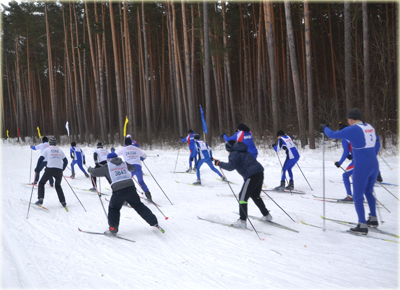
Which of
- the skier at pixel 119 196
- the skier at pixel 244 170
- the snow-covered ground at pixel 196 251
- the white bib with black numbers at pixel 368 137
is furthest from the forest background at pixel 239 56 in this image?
the skier at pixel 119 196

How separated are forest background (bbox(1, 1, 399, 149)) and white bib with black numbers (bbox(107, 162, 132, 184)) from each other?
11.0m

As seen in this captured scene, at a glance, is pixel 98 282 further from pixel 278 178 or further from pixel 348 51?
pixel 348 51

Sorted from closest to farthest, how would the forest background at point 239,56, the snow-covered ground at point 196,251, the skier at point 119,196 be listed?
the snow-covered ground at point 196,251 → the skier at point 119,196 → the forest background at point 239,56

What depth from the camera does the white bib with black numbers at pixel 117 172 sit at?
17.9 ft

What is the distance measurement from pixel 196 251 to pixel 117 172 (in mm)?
2124

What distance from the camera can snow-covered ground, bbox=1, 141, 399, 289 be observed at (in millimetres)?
3637

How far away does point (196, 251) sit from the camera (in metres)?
4.57

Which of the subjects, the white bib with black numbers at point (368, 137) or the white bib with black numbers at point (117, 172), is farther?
the white bib with black numbers at point (117, 172)

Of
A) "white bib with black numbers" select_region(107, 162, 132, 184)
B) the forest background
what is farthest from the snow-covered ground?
the forest background

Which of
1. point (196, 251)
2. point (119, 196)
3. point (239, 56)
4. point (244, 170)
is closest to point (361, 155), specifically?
point (244, 170)

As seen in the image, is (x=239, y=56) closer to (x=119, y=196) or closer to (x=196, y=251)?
(x=119, y=196)

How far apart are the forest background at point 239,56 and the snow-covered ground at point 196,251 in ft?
27.0

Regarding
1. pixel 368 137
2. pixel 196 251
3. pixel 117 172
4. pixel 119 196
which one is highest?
pixel 368 137

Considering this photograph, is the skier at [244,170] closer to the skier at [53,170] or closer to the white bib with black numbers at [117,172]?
the white bib with black numbers at [117,172]
